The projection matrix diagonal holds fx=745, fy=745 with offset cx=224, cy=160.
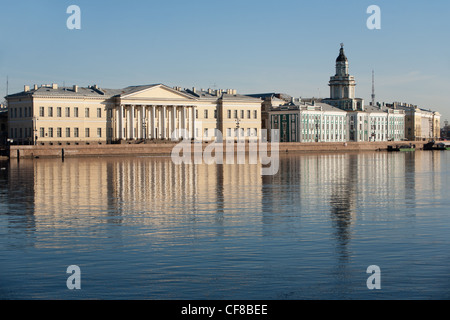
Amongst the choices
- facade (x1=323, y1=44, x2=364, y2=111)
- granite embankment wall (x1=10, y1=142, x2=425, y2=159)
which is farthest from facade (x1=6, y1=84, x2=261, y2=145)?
facade (x1=323, y1=44, x2=364, y2=111)

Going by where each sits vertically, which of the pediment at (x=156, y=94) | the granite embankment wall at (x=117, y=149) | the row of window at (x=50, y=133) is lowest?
the granite embankment wall at (x=117, y=149)

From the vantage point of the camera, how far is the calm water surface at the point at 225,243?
11195mm

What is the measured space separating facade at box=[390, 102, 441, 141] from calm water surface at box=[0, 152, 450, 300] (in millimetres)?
102860

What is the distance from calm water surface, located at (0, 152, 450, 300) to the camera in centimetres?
1120

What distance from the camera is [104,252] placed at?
14.0m

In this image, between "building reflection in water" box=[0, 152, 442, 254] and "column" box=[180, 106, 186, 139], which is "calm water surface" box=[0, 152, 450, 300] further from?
"column" box=[180, 106, 186, 139]

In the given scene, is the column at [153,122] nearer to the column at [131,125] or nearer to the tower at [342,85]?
the column at [131,125]

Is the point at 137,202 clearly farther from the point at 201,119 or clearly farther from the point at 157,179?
the point at 201,119

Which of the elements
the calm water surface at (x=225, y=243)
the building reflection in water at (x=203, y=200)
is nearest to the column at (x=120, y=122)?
the building reflection in water at (x=203, y=200)

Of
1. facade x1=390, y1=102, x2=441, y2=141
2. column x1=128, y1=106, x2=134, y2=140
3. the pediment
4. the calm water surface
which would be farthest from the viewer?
facade x1=390, y1=102, x2=441, y2=141

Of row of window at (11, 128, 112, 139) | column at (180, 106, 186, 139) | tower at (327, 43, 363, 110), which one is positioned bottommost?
row of window at (11, 128, 112, 139)

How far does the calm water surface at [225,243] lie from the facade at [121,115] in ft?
169

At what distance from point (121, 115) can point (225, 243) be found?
6833 cm

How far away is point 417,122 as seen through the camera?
130125 millimetres
